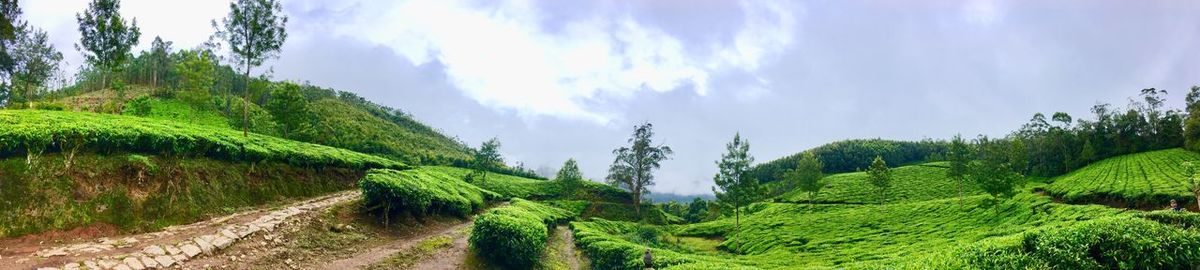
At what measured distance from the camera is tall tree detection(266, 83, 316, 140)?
169ft

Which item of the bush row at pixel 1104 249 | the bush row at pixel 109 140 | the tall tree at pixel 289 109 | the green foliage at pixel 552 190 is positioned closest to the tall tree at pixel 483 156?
the green foliage at pixel 552 190

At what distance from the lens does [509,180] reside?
262 ft

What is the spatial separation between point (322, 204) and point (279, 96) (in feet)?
104

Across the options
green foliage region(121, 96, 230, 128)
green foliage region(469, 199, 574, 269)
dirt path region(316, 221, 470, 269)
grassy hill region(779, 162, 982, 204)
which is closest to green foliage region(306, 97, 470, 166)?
green foliage region(121, 96, 230, 128)

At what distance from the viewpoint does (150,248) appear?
15359mm

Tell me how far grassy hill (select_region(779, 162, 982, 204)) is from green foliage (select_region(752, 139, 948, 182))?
29455 mm

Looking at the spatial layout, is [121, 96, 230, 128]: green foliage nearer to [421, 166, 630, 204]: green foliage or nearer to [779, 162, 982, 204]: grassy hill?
[421, 166, 630, 204]: green foliage

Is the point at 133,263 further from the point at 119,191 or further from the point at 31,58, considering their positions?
the point at 31,58

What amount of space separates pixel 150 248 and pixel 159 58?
97.9 metres

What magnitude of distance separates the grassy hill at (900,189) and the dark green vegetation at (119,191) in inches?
3022

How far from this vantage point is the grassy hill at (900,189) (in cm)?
7806

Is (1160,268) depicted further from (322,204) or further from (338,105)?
(338,105)

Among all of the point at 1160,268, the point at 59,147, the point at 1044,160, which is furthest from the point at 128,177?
the point at 1044,160

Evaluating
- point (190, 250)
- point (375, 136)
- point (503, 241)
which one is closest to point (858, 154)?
point (375, 136)
